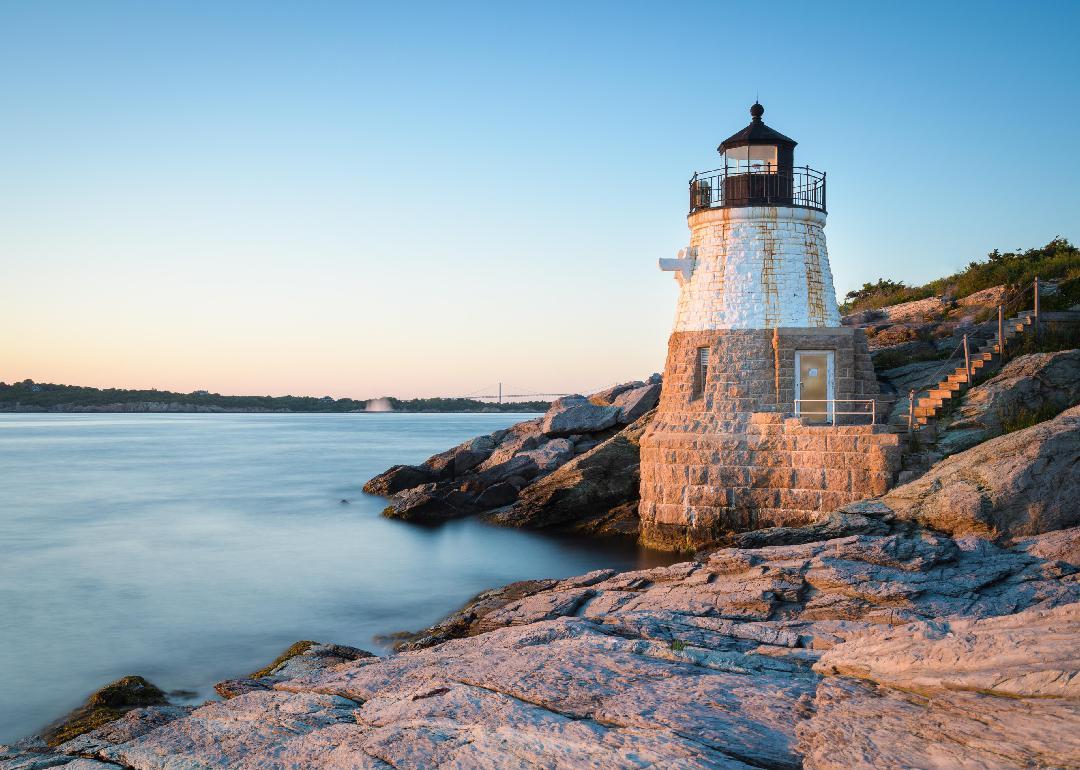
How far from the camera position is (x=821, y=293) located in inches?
644

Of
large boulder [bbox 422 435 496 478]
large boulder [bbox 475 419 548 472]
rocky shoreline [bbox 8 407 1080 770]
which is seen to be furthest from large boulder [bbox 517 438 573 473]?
rocky shoreline [bbox 8 407 1080 770]

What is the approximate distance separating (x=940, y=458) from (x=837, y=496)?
1.74 metres

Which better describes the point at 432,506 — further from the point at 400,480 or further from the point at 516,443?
the point at 400,480

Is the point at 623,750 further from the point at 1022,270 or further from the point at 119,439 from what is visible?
the point at 119,439

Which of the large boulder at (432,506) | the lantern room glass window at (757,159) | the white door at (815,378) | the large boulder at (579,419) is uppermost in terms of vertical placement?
the lantern room glass window at (757,159)

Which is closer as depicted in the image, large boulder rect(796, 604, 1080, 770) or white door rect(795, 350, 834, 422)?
large boulder rect(796, 604, 1080, 770)

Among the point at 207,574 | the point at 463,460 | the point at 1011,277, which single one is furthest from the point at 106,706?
the point at 1011,277

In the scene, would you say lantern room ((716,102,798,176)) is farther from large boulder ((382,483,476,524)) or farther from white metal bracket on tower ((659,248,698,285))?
large boulder ((382,483,476,524))

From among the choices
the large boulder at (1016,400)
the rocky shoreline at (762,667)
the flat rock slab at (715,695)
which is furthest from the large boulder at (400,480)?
the flat rock slab at (715,695)

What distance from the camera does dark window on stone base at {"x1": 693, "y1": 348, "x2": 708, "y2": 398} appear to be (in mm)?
16375

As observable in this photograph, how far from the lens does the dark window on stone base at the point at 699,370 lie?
53.7 feet

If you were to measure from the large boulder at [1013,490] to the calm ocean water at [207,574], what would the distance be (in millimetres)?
5906

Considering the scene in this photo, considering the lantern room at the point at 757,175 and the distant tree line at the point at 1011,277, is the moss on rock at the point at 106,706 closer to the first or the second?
the lantern room at the point at 757,175

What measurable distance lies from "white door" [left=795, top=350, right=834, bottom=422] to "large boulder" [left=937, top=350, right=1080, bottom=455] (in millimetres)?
2407
